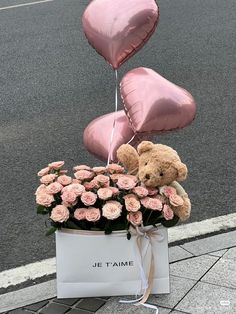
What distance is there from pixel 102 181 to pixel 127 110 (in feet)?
1.37

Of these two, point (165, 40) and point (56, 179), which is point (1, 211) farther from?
point (165, 40)

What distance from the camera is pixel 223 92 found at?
6398 mm

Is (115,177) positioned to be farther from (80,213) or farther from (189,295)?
(189,295)

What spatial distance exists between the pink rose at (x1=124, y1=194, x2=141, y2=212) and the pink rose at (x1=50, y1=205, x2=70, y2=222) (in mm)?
279

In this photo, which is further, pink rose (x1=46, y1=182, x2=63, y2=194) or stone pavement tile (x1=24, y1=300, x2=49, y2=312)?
stone pavement tile (x1=24, y1=300, x2=49, y2=312)

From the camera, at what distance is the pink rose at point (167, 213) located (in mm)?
2725

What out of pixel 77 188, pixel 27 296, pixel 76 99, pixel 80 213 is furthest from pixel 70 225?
pixel 76 99

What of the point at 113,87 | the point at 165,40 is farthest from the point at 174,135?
the point at 165,40

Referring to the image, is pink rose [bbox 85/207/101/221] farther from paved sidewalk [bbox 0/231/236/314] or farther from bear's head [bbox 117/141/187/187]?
paved sidewalk [bbox 0/231/236/314]

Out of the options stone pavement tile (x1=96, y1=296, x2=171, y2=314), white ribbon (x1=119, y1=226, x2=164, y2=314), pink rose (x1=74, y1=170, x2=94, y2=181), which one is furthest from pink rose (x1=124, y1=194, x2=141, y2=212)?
stone pavement tile (x1=96, y1=296, x2=171, y2=314)

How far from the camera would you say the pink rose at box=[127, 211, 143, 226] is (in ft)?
8.88

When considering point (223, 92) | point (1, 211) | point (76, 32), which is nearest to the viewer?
point (1, 211)

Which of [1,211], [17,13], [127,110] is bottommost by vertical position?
[17,13]

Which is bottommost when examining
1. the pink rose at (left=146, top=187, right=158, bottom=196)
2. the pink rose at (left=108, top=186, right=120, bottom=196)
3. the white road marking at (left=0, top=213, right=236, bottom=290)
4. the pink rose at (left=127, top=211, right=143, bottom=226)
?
the white road marking at (left=0, top=213, right=236, bottom=290)
